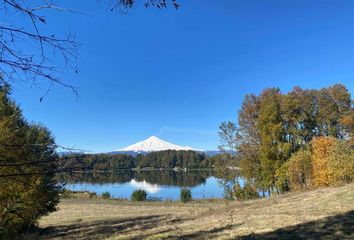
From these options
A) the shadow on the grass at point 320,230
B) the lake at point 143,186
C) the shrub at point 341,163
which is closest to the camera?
the lake at point 143,186

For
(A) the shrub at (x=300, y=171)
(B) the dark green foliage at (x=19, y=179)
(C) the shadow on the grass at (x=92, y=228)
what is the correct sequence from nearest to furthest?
(B) the dark green foliage at (x=19, y=179)
(C) the shadow on the grass at (x=92, y=228)
(A) the shrub at (x=300, y=171)

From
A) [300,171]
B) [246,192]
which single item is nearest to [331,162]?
[300,171]

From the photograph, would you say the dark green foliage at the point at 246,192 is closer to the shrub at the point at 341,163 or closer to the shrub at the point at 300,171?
the shrub at the point at 300,171

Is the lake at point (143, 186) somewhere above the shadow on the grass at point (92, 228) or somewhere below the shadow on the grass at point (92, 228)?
above

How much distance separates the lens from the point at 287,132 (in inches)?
1957

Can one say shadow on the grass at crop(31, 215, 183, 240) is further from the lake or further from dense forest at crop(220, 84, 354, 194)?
dense forest at crop(220, 84, 354, 194)

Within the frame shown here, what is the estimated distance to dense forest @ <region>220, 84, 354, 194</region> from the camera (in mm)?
38625

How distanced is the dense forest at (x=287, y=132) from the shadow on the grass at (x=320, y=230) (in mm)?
23433

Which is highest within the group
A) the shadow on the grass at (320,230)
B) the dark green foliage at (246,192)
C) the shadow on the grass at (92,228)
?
the dark green foliage at (246,192)

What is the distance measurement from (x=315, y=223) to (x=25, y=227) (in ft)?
50.0

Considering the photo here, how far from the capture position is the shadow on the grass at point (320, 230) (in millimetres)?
10523

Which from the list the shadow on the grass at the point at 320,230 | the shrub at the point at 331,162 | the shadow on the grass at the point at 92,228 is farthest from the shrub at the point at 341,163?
the shadow on the grass at the point at 320,230

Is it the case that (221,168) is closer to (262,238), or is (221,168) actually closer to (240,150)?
(240,150)

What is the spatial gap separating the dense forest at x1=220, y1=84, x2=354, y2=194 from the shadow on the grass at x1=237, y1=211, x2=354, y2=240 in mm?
23433
